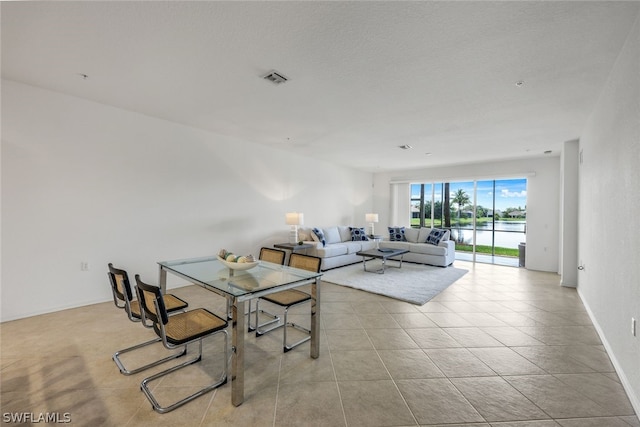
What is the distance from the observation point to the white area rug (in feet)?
13.5

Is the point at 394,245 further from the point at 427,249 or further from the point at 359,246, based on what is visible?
the point at 359,246

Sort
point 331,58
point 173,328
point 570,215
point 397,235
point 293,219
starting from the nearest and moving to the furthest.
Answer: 1. point 173,328
2. point 331,58
3. point 570,215
4. point 293,219
5. point 397,235

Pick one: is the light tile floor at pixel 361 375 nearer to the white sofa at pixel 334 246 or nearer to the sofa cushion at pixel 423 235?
the white sofa at pixel 334 246

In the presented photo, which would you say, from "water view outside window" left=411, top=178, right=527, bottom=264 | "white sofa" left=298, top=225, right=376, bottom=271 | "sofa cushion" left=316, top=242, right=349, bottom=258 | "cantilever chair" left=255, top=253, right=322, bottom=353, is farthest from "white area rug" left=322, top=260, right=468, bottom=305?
"water view outside window" left=411, top=178, right=527, bottom=264

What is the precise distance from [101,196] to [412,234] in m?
6.69

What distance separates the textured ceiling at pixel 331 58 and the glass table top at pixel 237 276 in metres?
1.93

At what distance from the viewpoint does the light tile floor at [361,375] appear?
1.64m

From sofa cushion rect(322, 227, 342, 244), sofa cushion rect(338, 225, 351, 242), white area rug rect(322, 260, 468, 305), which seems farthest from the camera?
sofa cushion rect(338, 225, 351, 242)

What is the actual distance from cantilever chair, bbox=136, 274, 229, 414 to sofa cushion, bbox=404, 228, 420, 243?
6.12 metres

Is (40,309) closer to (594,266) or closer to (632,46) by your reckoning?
(632,46)

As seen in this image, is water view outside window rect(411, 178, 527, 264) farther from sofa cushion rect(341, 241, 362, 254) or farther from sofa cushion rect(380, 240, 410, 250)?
sofa cushion rect(341, 241, 362, 254)

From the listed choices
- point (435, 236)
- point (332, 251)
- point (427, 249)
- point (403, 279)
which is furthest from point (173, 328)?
point (435, 236)

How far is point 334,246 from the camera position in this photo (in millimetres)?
6125

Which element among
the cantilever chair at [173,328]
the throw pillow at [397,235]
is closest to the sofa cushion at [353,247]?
the throw pillow at [397,235]
